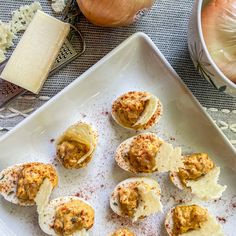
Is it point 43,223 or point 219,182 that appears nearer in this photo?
point 43,223

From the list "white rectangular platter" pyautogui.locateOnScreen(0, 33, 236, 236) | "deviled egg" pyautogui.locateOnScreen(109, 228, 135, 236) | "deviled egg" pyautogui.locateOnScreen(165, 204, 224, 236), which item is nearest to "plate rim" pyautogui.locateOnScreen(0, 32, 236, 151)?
"white rectangular platter" pyautogui.locateOnScreen(0, 33, 236, 236)

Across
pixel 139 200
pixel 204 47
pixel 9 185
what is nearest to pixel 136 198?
pixel 139 200

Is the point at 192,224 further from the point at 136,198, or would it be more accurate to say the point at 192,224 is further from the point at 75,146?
the point at 75,146

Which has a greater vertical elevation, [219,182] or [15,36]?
[15,36]

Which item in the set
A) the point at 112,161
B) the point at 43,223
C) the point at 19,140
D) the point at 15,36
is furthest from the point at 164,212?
the point at 15,36

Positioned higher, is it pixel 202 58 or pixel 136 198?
pixel 202 58

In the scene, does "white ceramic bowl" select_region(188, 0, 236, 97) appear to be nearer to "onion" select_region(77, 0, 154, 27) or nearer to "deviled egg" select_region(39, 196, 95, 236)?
"onion" select_region(77, 0, 154, 27)

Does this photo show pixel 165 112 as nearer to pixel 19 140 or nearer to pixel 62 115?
pixel 62 115
